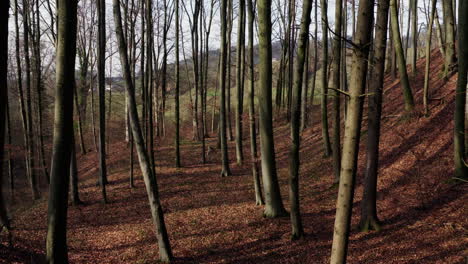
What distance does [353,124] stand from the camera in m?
4.29

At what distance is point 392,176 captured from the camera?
1180 centimetres

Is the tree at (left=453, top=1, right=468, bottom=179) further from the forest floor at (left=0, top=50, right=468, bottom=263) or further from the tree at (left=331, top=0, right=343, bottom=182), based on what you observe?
the tree at (left=331, top=0, right=343, bottom=182)

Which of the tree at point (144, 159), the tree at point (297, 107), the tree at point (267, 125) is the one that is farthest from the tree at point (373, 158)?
the tree at point (144, 159)

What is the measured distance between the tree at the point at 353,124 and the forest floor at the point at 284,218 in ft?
6.02

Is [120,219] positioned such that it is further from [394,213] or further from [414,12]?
[414,12]

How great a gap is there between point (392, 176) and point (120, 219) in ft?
32.3

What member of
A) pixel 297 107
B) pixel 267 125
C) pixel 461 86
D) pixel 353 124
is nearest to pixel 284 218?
pixel 267 125

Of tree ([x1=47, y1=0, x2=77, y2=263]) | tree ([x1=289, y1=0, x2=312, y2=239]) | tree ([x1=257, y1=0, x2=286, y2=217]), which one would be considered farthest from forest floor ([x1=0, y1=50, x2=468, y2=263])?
tree ([x1=47, y1=0, x2=77, y2=263])

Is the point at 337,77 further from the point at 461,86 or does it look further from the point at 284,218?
the point at 284,218

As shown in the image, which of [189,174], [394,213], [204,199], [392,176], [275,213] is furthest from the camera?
[189,174]

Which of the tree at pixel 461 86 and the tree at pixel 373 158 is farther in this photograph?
the tree at pixel 461 86

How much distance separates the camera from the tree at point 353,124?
4.24 metres

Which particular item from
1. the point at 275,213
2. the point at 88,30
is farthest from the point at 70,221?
the point at 88,30

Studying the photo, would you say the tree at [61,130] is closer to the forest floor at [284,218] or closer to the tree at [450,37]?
the forest floor at [284,218]
